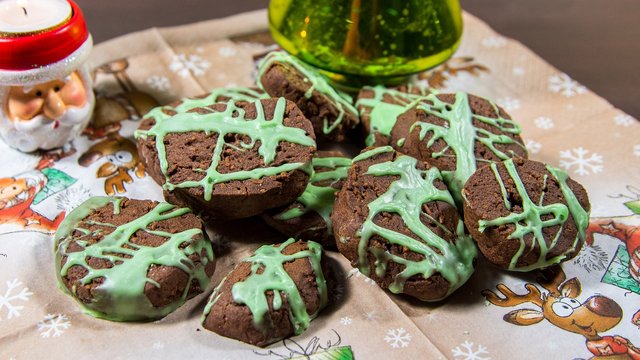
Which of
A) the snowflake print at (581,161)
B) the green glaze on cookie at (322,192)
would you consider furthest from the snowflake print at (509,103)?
the green glaze on cookie at (322,192)

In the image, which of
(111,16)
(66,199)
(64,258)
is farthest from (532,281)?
(111,16)

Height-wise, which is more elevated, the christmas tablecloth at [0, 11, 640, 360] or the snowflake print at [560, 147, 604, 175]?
the snowflake print at [560, 147, 604, 175]

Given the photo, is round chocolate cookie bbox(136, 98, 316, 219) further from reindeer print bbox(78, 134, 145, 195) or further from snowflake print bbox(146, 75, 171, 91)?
snowflake print bbox(146, 75, 171, 91)

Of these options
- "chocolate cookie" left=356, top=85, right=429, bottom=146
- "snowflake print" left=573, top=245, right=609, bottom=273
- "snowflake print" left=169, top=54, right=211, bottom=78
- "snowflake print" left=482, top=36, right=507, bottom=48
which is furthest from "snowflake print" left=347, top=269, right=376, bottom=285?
"snowflake print" left=482, top=36, right=507, bottom=48

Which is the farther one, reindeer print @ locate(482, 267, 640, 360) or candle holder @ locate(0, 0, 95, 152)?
candle holder @ locate(0, 0, 95, 152)

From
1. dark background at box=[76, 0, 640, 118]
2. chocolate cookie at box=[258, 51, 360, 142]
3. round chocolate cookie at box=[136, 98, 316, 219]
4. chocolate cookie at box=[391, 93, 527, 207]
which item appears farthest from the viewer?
dark background at box=[76, 0, 640, 118]

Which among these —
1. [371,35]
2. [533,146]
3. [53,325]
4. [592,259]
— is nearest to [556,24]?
[533,146]

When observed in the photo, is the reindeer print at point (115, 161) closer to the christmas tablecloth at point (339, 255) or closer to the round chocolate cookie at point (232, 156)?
the christmas tablecloth at point (339, 255)

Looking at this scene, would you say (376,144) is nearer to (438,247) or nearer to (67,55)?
(438,247)
